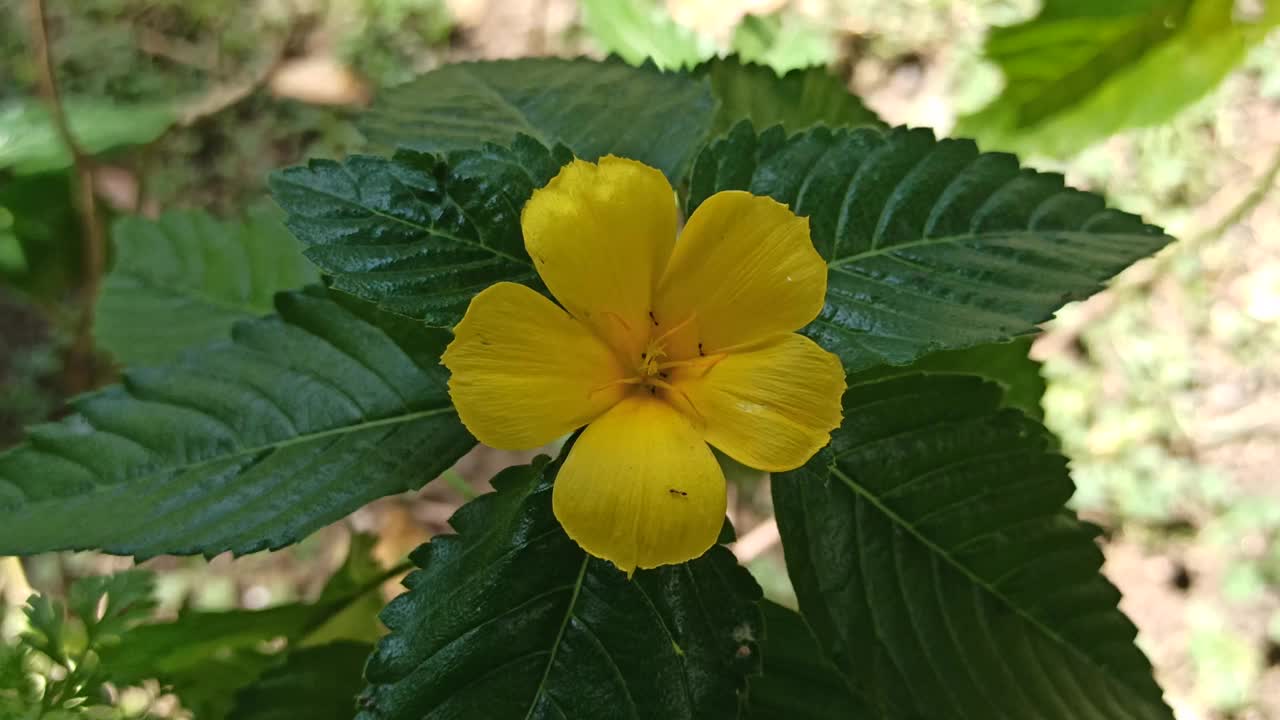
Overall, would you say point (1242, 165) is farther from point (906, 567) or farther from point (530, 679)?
point (530, 679)

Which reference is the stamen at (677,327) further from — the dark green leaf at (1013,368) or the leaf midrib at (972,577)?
the dark green leaf at (1013,368)

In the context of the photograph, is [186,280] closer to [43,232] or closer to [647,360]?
[43,232]

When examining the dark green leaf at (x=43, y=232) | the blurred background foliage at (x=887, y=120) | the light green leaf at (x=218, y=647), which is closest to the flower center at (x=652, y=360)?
the blurred background foliage at (x=887, y=120)

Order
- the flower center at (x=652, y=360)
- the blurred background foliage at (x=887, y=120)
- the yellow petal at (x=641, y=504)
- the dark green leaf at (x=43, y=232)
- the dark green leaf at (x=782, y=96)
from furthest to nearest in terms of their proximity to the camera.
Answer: the dark green leaf at (x=43, y=232) → the blurred background foliage at (x=887, y=120) → the dark green leaf at (x=782, y=96) → the flower center at (x=652, y=360) → the yellow petal at (x=641, y=504)

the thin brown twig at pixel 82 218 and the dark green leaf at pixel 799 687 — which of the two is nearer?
the dark green leaf at pixel 799 687

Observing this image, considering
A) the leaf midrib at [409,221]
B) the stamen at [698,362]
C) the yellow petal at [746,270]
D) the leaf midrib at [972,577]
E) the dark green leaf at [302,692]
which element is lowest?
the dark green leaf at [302,692]

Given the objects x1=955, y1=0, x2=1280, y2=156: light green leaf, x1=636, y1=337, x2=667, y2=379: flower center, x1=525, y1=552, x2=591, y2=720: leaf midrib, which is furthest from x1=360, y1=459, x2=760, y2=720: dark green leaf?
x1=955, y1=0, x2=1280, y2=156: light green leaf

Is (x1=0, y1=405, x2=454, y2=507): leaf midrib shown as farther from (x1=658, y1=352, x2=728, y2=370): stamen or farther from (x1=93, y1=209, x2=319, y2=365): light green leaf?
(x1=93, y1=209, x2=319, y2=365): light green leaf

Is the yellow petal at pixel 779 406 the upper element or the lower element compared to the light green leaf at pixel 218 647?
upper
